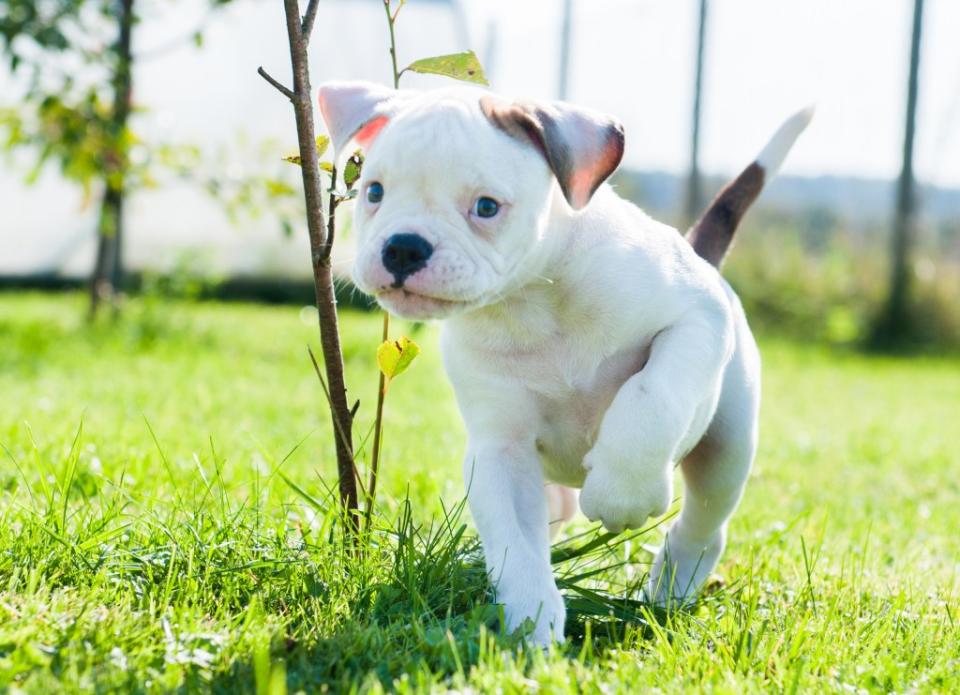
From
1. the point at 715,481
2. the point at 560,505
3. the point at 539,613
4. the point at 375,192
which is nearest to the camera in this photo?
the point at 539,613

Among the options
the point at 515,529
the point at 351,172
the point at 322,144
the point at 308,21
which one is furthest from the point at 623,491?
the point at 308,21

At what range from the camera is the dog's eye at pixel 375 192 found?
242 cm

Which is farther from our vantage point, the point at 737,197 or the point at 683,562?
the point at 737,197

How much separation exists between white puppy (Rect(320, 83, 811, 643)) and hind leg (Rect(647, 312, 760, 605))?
2.9 inches

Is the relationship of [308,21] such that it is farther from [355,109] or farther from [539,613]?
[539,613]

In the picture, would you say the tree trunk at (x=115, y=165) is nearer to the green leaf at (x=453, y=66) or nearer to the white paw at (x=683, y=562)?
the green leaf at (x=453, y=66)

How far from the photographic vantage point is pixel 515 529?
7.84 ft

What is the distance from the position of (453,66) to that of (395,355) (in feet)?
2.07

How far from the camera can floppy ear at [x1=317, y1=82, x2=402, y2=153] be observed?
254 cm

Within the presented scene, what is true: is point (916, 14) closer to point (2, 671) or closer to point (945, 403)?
point (945, 403)

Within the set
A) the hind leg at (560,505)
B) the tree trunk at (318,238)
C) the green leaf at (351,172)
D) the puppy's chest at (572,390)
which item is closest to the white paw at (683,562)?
the hind leg at (560,505)

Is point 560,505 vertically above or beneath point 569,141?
beneath

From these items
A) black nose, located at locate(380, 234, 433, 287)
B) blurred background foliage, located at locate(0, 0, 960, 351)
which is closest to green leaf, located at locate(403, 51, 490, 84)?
black nose, located at locate(380, 234, 433, 287)

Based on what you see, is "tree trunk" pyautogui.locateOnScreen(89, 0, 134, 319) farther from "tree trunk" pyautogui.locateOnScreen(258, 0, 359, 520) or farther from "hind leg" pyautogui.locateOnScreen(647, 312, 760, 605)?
"hind leg" pyautogui.locateOnScreen(647, 312, 760, 605)
